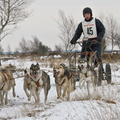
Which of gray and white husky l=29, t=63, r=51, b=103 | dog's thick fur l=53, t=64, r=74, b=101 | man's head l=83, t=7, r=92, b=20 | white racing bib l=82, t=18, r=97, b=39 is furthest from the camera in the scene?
white racing bib l=82, t=18, r=97, b=39

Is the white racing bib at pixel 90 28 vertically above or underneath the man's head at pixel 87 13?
underneath

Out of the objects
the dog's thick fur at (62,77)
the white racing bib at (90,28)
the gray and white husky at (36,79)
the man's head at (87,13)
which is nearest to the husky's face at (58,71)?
the dog's thick fur at (62,77)

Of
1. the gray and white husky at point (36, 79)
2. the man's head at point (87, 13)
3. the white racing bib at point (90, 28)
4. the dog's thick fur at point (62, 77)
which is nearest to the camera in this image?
the gray and white husky at point (36, 79)

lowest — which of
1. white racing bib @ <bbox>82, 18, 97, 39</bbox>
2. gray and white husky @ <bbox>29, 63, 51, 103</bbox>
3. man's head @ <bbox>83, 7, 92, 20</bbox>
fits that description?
gray and white husky @ <bbox>29, 63, 51, 103</bbox>

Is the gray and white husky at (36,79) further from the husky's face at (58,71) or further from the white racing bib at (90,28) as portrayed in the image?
the white racing bib at (90,28)

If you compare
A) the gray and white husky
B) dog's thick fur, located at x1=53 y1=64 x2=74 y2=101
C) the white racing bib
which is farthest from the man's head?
the gray and white husky

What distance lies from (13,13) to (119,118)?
1110cm

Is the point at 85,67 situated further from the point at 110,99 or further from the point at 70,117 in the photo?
the point at 70,117

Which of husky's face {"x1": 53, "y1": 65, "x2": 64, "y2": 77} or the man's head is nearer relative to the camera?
husky's face {"x1": 53, "y1": 65, "x2": 64, "y2": 77}

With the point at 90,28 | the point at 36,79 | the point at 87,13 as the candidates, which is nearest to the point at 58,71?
the point at 36,79

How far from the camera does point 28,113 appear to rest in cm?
261

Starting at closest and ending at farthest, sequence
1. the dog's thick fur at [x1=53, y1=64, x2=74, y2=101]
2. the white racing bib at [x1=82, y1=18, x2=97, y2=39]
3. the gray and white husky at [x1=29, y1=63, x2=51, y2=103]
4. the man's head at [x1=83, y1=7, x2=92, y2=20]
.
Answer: the gray and white husky at [x1=29, y1=63, x2=51, y2=103] < the dog's thick fur at [x1=53, y1=64, x2=74, y2=101] < the man's head at [x1=83, y1=7, x2=92, y2=20] < the white racing bib at [x1=82, y1=18, x2=97, y2=39]

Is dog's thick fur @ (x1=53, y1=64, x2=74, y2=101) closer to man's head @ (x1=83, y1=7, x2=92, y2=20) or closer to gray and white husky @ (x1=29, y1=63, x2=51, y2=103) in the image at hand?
gray and white husky @ (x1=29, y1=63, x2=51, y2=103)

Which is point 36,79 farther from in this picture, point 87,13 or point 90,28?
point 87,13
